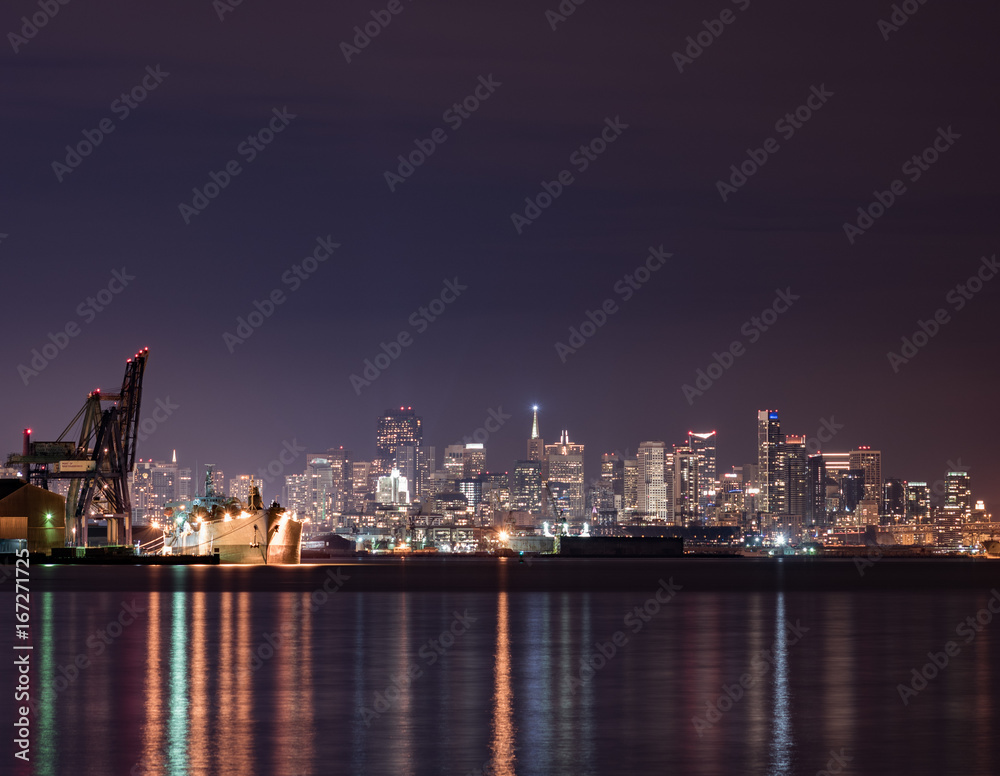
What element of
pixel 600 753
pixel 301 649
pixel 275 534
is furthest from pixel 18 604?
pixel 275 534

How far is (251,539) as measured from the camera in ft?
515

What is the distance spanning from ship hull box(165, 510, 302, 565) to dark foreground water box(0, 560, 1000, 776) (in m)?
96.7

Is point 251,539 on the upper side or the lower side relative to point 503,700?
lower

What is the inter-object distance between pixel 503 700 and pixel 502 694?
1.07 meters

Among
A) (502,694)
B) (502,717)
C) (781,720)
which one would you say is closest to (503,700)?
(502,694)

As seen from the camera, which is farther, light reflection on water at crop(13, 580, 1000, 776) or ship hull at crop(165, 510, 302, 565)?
ship hull at crop(165, 510, 302, 565)

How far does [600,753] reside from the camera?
2278cm

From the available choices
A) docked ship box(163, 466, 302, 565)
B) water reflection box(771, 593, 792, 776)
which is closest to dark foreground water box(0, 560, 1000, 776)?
water reflection box(771, 593, 792, 776)

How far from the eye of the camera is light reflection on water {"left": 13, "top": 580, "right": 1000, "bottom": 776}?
→ 22.2 metres

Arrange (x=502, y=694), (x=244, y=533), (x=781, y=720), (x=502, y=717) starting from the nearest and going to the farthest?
(x=781, y=720), (x=502, y=717), (x=502, y=694), (x=244, y=533)

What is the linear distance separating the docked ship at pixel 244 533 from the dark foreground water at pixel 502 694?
9661cm

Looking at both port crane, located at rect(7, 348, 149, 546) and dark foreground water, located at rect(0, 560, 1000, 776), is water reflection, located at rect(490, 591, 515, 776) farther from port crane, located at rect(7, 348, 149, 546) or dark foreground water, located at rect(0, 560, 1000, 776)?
port crane, located at rect(7, 348, 149, 546)

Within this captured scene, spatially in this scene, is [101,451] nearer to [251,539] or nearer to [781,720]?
[251,539]

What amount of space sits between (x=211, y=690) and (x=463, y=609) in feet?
122
